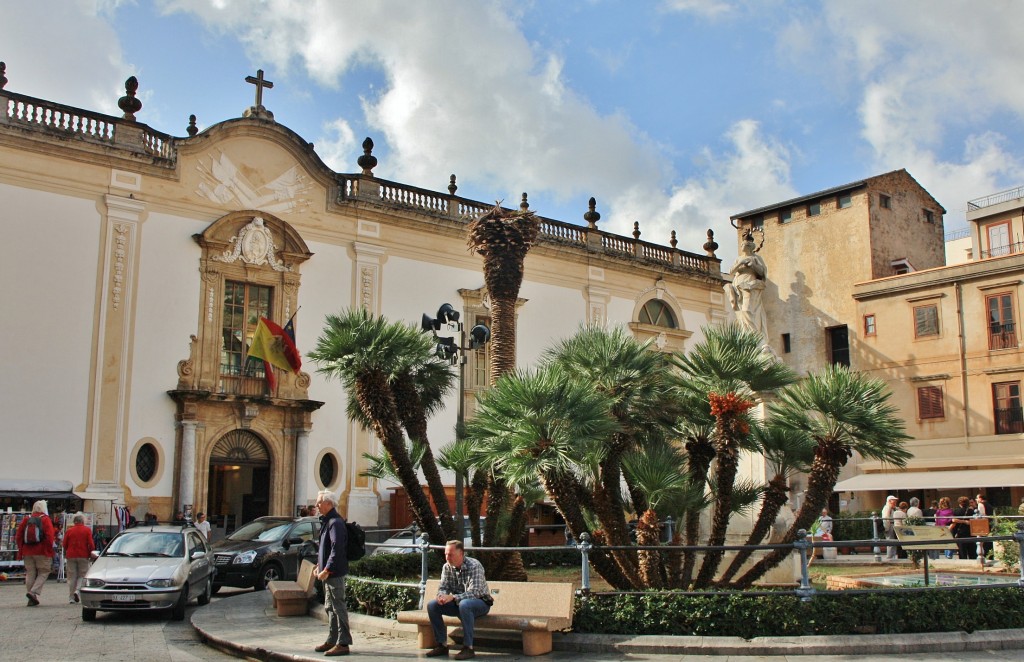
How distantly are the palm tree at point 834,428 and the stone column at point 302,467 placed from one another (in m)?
16.4

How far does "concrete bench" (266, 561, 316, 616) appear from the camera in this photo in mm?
12906

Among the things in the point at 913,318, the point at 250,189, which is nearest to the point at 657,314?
the point at 913,318

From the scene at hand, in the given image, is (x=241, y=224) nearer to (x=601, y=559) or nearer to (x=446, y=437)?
(x=446, y=437)

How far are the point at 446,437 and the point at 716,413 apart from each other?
18.2 m

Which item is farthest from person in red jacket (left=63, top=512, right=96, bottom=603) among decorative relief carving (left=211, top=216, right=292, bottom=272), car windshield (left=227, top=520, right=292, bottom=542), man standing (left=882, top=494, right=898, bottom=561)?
man standing (left=882, top=494, right=898, bottom=561)

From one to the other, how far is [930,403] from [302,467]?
22.7 metres

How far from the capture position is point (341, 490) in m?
26.2

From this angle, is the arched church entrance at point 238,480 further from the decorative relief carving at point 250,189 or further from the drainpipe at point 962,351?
the drainpipe at point 962,351

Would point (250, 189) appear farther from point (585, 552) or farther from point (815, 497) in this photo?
point (815, 497)

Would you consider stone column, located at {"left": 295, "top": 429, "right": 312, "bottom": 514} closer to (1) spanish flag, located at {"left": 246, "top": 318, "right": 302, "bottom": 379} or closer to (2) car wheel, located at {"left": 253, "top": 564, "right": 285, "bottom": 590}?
(1) spanish flag, located at {"left": 246, "top": 318, "right": 302, "bottom": 379}

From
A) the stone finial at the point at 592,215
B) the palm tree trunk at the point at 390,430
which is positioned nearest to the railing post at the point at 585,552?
the palm tree trunk at the point at 390,430

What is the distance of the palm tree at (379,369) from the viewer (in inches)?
492

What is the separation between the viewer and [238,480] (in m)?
25.8

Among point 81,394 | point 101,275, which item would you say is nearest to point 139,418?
point 81,394
